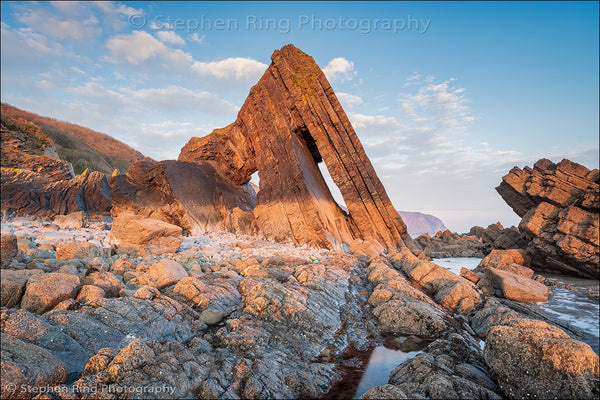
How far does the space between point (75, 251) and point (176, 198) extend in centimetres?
1037

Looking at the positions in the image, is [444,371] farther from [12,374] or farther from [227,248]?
Answer: [227,248]

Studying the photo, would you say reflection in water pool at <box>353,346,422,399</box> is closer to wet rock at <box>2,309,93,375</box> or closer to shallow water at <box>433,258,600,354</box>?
wet rock at <box>2,309,93,375</box>

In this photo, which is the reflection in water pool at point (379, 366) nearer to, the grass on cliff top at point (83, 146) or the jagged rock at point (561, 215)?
the jagged rock at point (561, 215)

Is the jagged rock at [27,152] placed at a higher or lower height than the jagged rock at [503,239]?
higher

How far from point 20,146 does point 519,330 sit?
39.4 metres

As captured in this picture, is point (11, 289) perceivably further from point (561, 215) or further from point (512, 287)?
point (561, 215)

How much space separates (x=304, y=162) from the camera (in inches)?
757

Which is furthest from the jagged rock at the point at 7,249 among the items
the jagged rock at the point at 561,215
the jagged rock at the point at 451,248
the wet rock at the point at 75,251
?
the jagged rock at the point at 561,215

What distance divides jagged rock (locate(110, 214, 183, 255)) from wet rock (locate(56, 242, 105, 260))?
1709 millimetres

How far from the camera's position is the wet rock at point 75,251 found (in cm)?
877

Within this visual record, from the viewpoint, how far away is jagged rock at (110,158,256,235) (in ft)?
62.0

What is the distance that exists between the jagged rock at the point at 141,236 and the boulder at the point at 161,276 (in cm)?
375

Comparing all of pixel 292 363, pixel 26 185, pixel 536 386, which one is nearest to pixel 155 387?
pixel 292 363

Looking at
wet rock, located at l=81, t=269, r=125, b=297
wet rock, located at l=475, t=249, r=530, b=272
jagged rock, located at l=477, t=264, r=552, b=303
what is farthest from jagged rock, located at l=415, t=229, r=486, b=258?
wet rock, located at l=81, t=269, r=125, b=297
